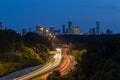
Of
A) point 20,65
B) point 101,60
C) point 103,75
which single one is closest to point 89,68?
Result: point 101,60

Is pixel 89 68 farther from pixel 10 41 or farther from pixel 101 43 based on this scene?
pixel 10 41

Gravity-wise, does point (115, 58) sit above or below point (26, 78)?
above

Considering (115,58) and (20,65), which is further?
→ (20,65)

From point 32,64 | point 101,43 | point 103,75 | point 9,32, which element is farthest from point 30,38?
point 103,75

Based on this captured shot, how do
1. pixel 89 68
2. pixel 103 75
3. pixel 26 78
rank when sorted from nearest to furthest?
pixel 103 75 → pixel 89 68 → pixel 26 78

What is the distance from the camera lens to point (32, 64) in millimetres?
59500

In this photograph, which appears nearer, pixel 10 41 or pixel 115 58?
pixel 115 58

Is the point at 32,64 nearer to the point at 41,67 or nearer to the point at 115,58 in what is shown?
the point at 41,67

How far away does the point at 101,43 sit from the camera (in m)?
35.4

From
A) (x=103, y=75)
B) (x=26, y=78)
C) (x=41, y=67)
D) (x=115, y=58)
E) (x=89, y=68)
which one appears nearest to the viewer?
(x=103, y=75)

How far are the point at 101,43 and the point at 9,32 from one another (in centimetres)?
3163

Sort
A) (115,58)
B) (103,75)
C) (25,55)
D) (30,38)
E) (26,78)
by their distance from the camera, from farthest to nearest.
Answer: (30,38)
(25,55)
(26,78)
(115,58)
(103,75)

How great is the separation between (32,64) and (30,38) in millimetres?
21682

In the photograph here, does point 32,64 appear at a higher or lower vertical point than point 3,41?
lower
